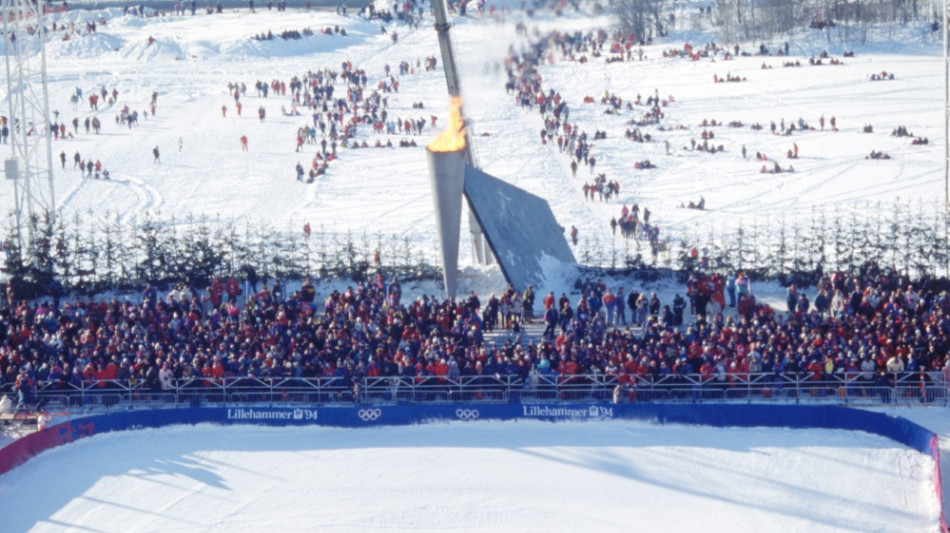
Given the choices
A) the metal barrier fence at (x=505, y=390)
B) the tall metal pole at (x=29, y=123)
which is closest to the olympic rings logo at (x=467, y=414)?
the metal barrier fence at (x=505, y=390)

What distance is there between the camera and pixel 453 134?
31.4 m

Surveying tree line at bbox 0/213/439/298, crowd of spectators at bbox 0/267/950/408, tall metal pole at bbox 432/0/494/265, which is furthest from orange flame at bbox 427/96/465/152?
tree line at bbox 0/213/439/298

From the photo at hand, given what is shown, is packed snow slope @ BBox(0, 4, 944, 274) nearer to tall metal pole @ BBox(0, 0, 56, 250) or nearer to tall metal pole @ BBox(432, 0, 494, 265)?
tall metal pole @ BBox(432, 0, 494, 265)

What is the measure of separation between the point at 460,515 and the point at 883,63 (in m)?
42.3

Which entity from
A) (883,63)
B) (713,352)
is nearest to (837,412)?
(713,352)

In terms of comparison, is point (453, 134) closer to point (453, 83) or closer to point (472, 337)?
point (453, 83)

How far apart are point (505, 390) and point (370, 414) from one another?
2574 mm

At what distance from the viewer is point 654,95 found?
55.5 m

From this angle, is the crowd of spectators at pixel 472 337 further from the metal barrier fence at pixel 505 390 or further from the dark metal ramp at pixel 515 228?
the dark metal ramp at pixel 515 228

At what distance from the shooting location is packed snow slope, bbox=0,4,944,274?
39.9 metres

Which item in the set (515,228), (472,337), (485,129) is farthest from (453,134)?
(485,129)

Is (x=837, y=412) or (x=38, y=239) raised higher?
(x=38, y=239)

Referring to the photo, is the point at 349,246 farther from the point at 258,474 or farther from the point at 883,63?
the point at 883,63

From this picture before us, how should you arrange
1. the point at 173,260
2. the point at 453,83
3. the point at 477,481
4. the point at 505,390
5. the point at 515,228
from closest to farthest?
the point at 477,481
the point at 505,390
the point at 515,228
the point at 453,83
the point at 173,260
